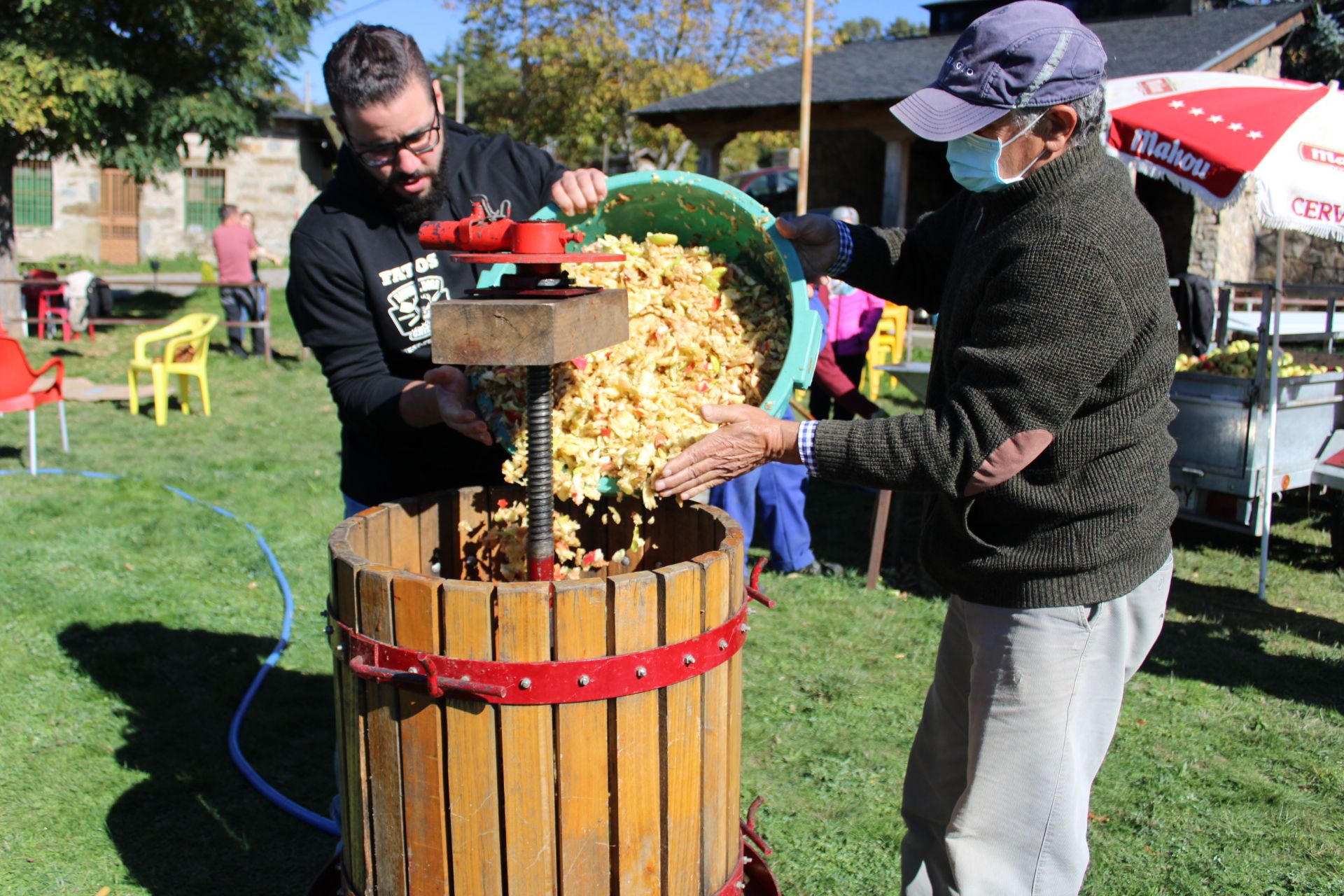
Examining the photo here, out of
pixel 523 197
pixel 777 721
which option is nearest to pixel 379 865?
pixel 523 197

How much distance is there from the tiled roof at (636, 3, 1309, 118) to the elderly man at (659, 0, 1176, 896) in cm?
1244

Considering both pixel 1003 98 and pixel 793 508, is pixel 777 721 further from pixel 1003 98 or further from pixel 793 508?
pixel 1003 98

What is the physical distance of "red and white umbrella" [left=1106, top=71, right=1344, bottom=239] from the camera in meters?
5.13

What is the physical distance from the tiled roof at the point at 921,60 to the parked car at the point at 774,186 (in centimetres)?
256

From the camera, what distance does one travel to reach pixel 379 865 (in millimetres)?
2057

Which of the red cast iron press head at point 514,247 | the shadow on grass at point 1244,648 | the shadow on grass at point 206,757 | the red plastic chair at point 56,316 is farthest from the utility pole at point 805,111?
the red plastic chair at point 56,316

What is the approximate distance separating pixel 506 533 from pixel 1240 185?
446 cm

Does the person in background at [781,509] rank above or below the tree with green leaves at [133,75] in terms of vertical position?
below

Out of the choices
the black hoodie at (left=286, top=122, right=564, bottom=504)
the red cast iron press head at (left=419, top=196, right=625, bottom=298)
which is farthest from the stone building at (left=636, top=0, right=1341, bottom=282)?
the red cast iron press head at (left=419, top=196, right=625, bottom=298)

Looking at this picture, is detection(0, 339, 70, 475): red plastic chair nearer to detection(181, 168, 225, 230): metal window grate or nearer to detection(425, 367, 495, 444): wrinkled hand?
detection(425, 367, 495, 444): wrinkled hand

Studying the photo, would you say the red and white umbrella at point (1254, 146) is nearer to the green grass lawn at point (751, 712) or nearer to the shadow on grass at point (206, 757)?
the green grass lawn at point (751, 712)

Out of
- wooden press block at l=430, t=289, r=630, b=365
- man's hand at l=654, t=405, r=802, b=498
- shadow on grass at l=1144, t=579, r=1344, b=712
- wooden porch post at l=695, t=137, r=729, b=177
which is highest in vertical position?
wooden porch post at l=695, t=137, r=729, b=177

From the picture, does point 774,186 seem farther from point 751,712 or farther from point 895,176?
point 751,712

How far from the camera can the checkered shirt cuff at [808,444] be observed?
207cm
